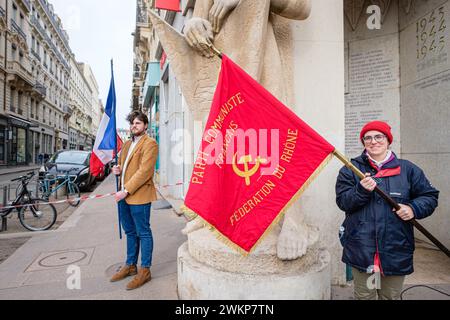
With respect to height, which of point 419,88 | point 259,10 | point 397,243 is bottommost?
point 397,243

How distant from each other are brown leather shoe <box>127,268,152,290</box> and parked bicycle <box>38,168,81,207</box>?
7.01 meters

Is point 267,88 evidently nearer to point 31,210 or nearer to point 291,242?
point 291,242

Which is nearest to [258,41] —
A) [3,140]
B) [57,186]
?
[57,186]

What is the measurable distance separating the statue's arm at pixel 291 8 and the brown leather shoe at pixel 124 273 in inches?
130

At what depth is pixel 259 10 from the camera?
2758 mm

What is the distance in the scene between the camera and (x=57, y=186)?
9.88 metres

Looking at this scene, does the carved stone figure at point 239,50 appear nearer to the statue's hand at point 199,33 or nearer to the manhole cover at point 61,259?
the statue's hand at point 199,33

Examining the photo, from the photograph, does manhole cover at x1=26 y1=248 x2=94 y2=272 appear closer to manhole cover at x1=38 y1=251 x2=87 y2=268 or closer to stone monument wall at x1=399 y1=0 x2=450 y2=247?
manhole cover at x1=38 y1=251 x2=87 y2=268

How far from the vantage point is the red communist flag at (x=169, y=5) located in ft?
25.6

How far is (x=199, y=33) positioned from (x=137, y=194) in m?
1.83
